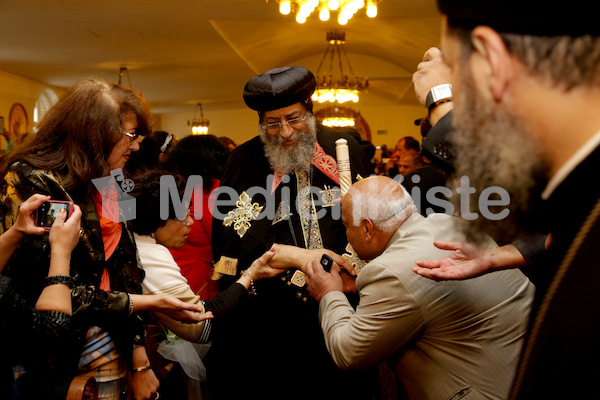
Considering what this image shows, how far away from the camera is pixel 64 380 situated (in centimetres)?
160

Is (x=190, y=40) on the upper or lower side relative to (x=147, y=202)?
upper

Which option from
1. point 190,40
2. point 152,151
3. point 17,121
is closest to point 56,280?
point 152,151

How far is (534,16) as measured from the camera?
2.16 ft

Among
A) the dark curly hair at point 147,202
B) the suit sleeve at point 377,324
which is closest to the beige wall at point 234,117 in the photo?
the dark curly hair at point 147,202

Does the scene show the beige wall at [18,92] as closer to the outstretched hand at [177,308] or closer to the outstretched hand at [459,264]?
the outstretched hand at [177,308]

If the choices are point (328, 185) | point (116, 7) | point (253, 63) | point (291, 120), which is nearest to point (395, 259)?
point (328, 185)

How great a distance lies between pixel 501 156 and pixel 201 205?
264 centimetres

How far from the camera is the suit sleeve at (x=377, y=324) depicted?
162cm

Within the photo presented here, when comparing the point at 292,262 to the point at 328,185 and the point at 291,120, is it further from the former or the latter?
the point at 291,120

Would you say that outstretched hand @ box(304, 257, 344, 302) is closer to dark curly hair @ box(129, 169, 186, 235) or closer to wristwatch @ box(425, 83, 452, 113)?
dark curly hair @ box(129, 169, 186, 235)

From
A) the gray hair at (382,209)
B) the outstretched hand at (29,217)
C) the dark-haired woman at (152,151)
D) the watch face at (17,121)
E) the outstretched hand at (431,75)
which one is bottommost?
the gray hair at (382,209)

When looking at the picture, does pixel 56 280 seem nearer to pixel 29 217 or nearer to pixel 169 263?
pixel 29 217

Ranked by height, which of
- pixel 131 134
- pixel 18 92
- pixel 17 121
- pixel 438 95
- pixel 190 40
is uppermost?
pixel 18 92

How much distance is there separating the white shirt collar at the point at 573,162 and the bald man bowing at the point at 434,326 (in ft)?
2.87
